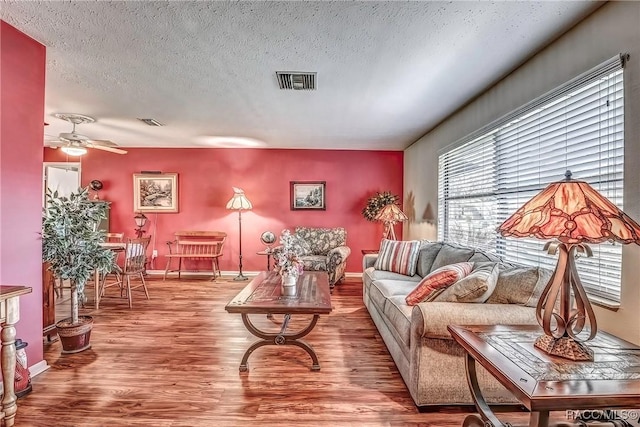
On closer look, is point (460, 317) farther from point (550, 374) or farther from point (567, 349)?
point (550, 374)

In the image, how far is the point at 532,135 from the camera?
2580mm

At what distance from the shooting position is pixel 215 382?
2.34 metres

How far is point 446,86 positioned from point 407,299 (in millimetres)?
2061

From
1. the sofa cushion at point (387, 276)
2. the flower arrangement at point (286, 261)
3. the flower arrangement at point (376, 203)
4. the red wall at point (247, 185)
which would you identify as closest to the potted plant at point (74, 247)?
the flower arrangement at point (286, 261)

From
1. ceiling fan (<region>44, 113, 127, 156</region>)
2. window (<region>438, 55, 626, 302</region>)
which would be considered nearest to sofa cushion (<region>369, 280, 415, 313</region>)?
window (<region>438, 55, 626, 302</region>)

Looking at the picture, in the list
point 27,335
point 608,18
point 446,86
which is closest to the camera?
point 608,18

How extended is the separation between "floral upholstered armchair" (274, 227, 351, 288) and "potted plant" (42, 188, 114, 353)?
9.77ft

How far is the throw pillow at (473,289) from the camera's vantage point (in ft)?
6.81

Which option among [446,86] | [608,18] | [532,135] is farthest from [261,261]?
[608,18]

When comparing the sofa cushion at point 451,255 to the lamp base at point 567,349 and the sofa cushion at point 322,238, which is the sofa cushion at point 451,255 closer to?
the lamp base at point 567,349

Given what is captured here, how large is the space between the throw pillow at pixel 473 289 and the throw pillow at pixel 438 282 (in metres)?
0.15

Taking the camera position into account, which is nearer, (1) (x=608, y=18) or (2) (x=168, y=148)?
(1) (x=608, y=18)

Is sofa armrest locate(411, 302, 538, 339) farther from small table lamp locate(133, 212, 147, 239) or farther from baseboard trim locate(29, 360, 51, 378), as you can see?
small table lamp locate(133, 212, 147, 239)

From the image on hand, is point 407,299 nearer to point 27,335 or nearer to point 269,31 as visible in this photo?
point 269,31
